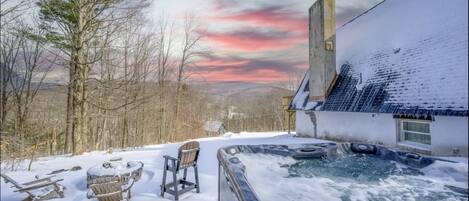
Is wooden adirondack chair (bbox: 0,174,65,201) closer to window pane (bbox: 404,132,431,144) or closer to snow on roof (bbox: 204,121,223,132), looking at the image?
window pane (bbox: 404,132,431,144)

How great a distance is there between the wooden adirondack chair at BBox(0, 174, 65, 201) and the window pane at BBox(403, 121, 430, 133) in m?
7.39

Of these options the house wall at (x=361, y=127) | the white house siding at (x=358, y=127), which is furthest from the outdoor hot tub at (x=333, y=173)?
the white house siding at (x=358, y=127)

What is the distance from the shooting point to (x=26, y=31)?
8711mm

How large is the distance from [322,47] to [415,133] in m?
4.14

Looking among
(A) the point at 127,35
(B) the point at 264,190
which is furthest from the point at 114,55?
(B) the point at 264,190

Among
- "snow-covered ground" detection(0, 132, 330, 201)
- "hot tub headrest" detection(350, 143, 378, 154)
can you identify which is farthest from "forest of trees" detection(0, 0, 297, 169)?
"hot tub headrest" detection(350, 143, 378, 154)

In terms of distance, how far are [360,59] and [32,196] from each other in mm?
9231

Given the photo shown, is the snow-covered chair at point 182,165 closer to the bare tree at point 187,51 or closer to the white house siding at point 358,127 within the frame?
the white house siding at point 358,127

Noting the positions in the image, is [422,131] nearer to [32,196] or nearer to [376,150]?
[376,150]

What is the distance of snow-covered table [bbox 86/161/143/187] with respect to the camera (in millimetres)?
4574

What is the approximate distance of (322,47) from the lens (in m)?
10.1

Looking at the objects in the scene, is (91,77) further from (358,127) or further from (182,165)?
(358,127)

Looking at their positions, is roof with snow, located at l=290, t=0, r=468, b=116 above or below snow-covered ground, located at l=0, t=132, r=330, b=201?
above

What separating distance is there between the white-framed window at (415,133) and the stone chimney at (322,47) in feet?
9.86
